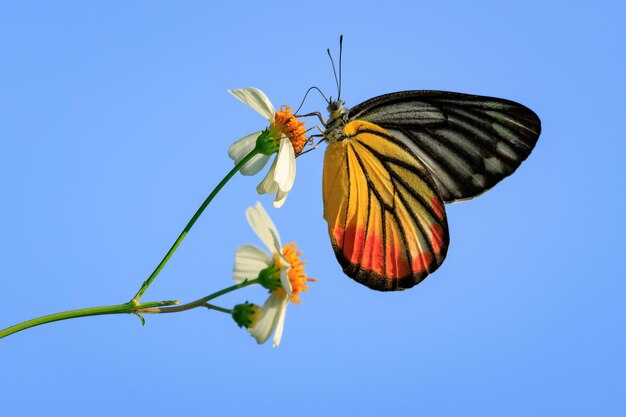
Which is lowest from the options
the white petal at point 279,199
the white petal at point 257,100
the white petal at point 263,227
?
the white petal at point 263,227

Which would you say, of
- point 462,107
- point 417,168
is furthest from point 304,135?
point 462,107

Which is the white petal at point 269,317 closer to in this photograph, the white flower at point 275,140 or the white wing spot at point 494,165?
the white flower at point 275,140

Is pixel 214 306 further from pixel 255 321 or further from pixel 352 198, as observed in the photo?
pixel 352 198

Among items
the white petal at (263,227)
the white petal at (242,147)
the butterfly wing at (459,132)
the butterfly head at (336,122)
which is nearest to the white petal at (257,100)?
the white petal at (242,147)

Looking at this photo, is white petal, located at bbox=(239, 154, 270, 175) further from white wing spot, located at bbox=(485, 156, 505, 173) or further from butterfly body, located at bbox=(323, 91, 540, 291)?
white wing spot, located at bbox=(485, 156, 505, 173)

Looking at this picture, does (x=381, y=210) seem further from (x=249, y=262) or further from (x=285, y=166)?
(x=249, y=262)

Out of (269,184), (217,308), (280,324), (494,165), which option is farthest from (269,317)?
(494,165)
